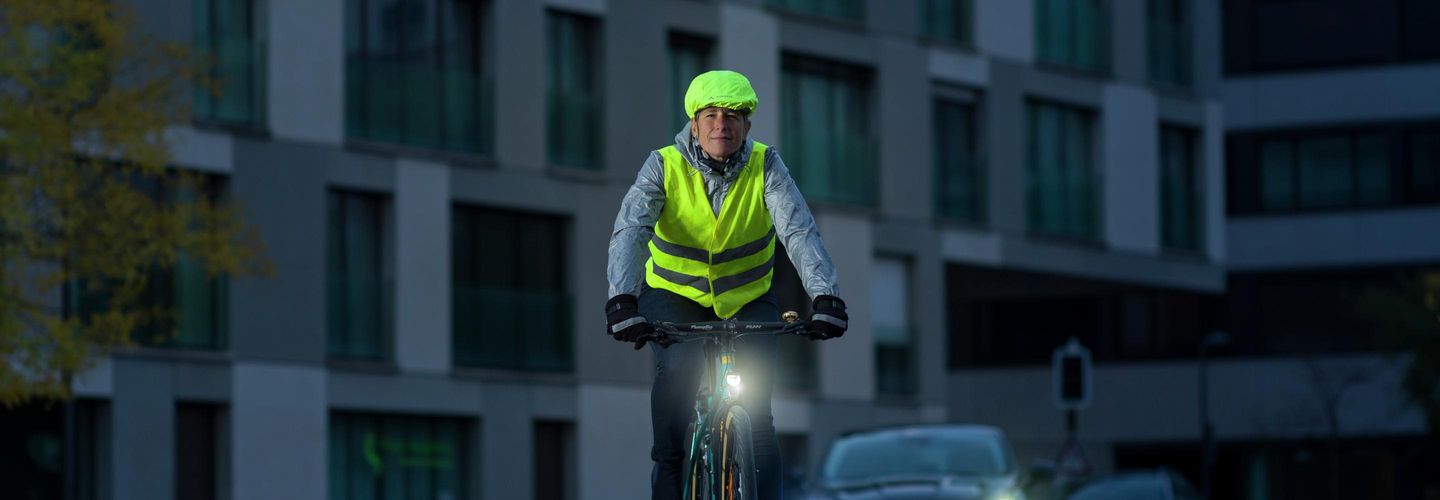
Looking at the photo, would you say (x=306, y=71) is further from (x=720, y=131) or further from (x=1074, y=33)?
(x=720, y=131)

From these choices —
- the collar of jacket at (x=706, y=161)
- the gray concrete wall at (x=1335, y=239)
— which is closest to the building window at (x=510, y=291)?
the collar of jacket at (x=706, y=161)

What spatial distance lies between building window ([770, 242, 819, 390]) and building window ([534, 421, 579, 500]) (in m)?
3.99

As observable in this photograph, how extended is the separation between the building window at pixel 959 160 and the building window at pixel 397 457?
450 inches

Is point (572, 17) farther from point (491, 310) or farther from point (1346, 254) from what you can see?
point (1346, 254)

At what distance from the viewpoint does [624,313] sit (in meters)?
8.48

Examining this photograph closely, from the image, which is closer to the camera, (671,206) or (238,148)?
(671,206)

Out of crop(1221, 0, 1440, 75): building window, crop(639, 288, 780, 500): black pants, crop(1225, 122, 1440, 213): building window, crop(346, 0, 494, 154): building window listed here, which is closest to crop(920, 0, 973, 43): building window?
crop(346, 0, 494, 154): building window

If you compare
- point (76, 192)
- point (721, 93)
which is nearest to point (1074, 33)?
point (76, 192)

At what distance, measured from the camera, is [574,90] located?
37.0 m

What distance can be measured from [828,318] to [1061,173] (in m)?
38.2

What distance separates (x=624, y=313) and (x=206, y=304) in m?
24.1

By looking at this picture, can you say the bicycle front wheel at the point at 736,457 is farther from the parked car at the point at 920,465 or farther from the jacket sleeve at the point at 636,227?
the parked car at the point at 920,465

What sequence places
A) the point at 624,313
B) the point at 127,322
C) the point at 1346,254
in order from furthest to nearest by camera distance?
the point at 1346,254
the point at 127,322
the point at 624,313

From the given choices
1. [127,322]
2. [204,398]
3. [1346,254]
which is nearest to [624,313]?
[127,322]
